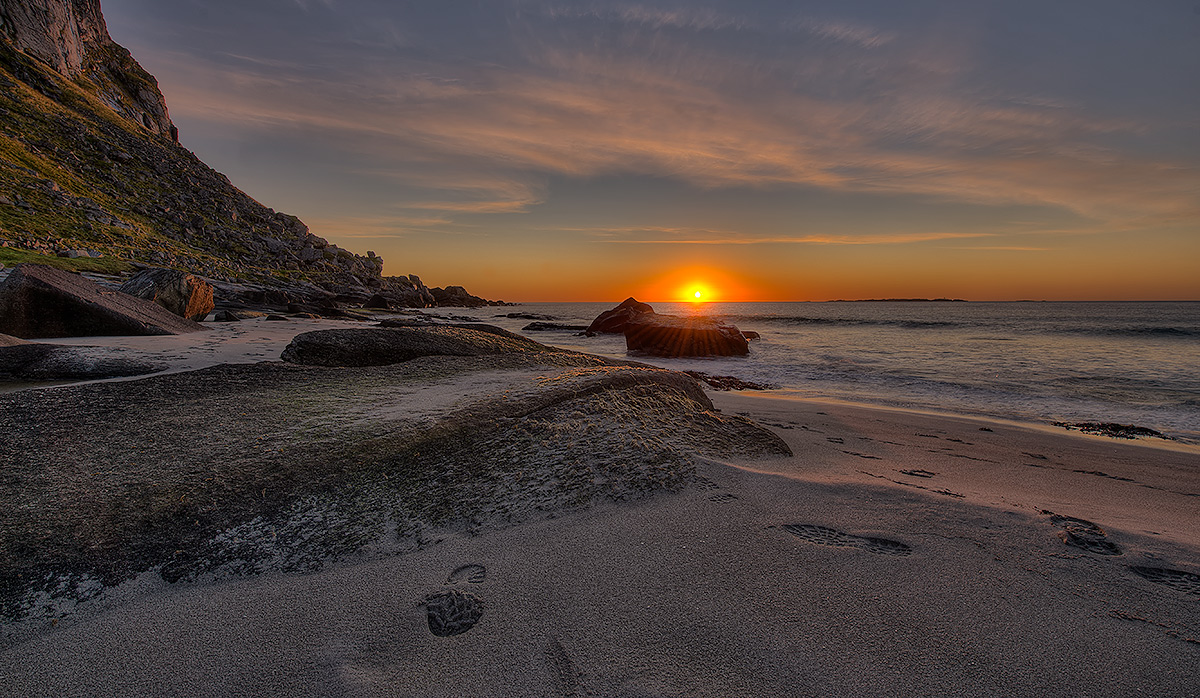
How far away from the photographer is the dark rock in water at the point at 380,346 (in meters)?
4.83

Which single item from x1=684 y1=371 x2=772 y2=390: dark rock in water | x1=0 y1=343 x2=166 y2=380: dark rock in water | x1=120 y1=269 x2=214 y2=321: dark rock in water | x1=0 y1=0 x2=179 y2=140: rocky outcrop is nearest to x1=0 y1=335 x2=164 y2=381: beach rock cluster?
x1=0 y1=343 x2=166 y2=380: dark rock in water

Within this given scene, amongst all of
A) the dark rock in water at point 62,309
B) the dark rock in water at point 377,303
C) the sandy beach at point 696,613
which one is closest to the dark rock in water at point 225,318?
the dark rock in water at point 62,309

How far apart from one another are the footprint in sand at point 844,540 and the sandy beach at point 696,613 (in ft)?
0.04

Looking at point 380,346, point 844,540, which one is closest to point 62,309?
point 380,346

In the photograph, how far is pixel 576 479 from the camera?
252cm

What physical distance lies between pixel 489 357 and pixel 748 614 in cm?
357

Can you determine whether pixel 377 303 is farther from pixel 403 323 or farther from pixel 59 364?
pixel 59 364

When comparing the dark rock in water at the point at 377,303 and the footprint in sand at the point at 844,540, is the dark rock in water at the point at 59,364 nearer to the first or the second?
the footprint in sand at the point at 844,540

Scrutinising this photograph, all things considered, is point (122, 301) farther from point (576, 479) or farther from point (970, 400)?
point (970, 400)

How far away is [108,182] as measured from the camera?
33219 millimetres

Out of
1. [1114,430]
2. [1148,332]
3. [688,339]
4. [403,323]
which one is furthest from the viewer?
[1148,332]

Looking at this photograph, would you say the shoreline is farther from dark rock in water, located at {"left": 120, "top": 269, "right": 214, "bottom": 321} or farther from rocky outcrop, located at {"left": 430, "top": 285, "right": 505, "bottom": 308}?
rocky outcrop, located at {"left": 430, "top": 285, "right": 505, "bottom": 308}

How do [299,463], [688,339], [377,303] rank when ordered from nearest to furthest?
[299,463]
[688,339]
[377,303]

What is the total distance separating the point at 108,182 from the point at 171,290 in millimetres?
31972
